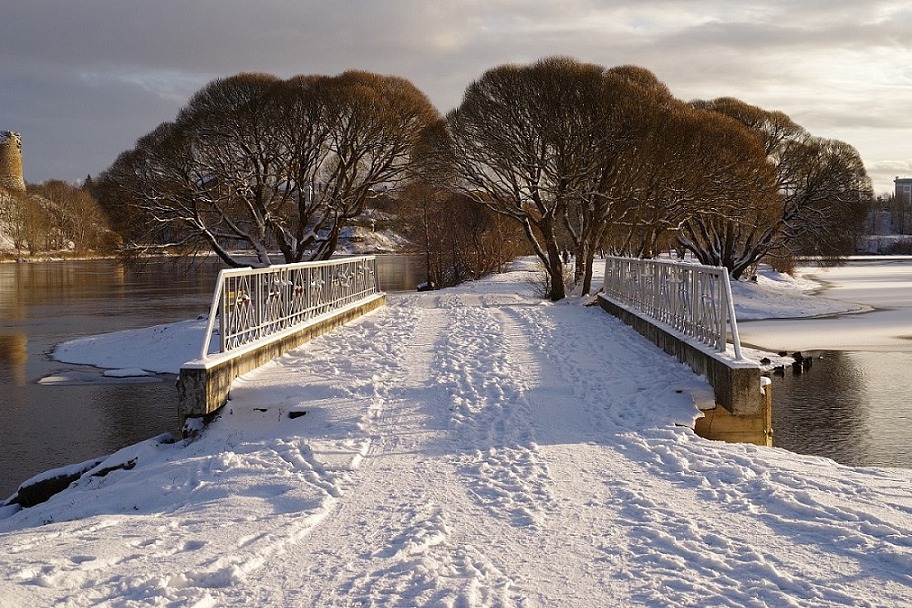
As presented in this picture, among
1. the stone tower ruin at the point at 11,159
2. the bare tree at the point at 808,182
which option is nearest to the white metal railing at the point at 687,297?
the bare tree at the point at 808,182

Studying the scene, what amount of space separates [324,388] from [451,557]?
4.52 m

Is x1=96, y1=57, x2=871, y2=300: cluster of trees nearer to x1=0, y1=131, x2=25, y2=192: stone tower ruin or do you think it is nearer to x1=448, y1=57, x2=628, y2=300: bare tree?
x1=448, y1=57, x2=628, y2=300: bare tree

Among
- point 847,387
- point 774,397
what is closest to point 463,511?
point 774,397

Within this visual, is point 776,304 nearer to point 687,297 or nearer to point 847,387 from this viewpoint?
point 847,387

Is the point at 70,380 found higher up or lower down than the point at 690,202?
lower down

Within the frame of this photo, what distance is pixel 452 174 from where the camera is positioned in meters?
27.1

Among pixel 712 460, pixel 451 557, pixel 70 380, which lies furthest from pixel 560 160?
pixel 451 557

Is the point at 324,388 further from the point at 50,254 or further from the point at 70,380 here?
the point at 50,254

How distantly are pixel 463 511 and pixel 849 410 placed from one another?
1015cm

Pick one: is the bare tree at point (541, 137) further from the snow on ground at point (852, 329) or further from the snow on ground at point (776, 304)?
the snow on ground at point (776, 304)

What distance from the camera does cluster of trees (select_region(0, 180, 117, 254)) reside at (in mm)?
Answer: 96938

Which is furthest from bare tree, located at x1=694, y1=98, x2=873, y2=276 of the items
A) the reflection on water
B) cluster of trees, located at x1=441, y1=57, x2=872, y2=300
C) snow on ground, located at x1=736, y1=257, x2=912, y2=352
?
the reflection on water

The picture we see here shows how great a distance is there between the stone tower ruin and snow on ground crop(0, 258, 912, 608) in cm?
12006

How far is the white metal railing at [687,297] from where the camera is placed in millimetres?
8836
